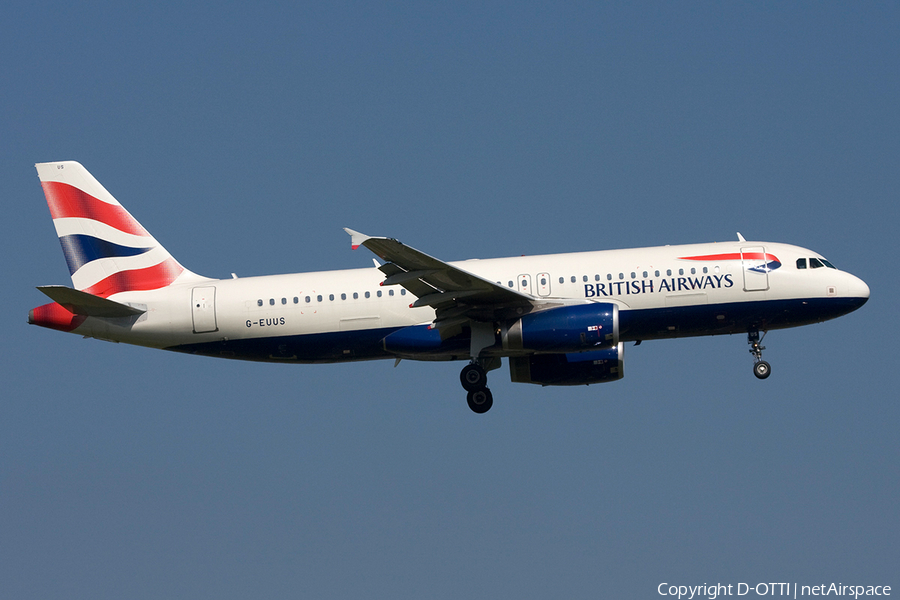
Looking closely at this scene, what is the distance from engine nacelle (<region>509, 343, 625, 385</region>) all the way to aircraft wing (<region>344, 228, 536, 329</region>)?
13.4 feet

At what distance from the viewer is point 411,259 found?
3172 centimetres

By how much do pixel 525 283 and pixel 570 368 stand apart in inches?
178

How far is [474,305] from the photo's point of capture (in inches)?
1346

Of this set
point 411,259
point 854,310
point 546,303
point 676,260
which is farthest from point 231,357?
point 854,310

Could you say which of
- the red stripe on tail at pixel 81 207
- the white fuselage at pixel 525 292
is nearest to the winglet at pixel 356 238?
the white fuselage at pixel 525 292

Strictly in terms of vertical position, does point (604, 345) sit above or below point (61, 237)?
below

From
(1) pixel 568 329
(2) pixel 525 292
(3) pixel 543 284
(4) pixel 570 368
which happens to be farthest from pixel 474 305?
(4) pixel 570 368

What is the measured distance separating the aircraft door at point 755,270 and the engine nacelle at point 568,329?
4.46 meters

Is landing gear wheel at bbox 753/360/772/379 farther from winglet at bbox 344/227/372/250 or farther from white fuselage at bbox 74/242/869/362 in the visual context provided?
winglet at bbox 344/227/372/250

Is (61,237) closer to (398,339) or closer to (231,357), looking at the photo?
(231,357)

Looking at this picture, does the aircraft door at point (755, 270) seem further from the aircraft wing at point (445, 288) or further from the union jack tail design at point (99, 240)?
the union jack tail design at point (99, 240)

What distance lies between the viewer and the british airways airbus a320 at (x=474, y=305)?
34156mm

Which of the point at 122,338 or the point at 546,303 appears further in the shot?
the point at 122,338

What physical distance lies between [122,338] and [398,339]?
9.54 meters
